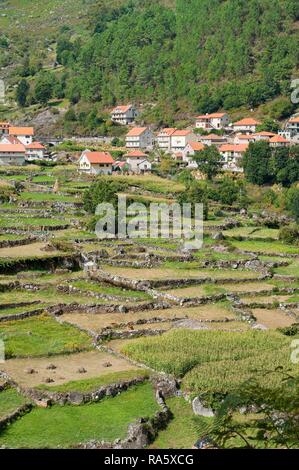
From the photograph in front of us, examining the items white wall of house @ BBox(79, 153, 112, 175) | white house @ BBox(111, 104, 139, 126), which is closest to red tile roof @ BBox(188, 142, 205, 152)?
white wall of house @ BBox(79, 153, 112, 175)

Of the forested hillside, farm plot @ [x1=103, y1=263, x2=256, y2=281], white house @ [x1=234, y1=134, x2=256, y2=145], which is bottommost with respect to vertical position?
farm plot @ [x1=103, y1=263, x2=256, y2=281]

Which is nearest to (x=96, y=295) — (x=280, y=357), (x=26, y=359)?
(x=26, y=359)

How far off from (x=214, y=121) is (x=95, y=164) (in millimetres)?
32381

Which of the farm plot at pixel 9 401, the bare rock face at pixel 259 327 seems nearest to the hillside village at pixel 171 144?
the bare rock face at pixel 259 327

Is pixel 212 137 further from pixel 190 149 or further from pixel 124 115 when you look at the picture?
pixel 124 115

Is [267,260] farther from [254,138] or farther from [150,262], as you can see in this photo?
[254,138]

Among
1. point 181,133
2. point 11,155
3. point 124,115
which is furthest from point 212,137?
point 11,155

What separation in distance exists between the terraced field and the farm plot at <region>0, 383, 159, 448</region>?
0.12 ft

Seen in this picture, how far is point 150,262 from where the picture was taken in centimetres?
4803

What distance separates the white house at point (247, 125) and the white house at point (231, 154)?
27.9 ft

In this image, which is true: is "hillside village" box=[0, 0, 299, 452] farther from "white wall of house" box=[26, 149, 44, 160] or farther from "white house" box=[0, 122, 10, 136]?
"white house" box=[0, 122, 10, 136]

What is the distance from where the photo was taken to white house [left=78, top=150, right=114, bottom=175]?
8738cm

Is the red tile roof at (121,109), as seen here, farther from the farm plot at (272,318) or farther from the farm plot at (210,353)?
the farm plot at (210,353)

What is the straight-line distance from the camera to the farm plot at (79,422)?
21234 mm
